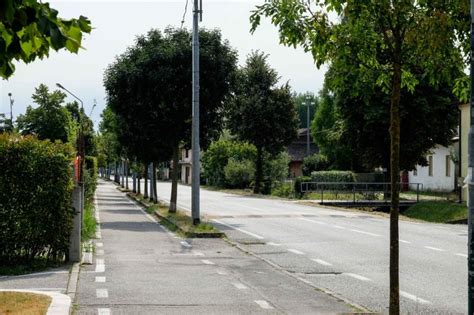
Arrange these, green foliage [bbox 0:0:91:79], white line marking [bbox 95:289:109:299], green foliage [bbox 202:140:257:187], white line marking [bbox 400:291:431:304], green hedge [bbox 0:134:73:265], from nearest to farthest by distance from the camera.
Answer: green foliage [bbox 0:0:91:79] < white line marking [bbox 95:289:109:299] < white line marking [bbox 400:291:431:304] < green hedge [bbox 0:134:73:265] < green foliage [bbox 202:140:257:187]

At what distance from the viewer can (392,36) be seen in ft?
24.9

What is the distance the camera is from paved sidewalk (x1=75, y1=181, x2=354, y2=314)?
8492mm

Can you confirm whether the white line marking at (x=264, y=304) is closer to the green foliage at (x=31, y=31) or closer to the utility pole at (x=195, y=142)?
the green foliage at (x=31, y=31)

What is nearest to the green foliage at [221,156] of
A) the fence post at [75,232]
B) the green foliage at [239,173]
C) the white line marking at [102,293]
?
the green foliage at [239,173]

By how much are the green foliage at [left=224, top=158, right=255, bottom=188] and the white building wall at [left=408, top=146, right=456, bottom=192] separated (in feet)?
57.7

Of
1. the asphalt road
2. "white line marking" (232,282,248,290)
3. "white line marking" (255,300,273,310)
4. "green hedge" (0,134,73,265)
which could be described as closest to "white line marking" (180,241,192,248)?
the asphalt road

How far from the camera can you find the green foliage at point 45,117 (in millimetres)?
59844

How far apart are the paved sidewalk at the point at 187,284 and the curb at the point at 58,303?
190mm

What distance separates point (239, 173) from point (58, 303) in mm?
61199

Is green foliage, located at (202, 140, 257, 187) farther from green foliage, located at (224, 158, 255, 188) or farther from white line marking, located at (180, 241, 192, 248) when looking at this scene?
white line marking, located at (180, 241, 192, 248)

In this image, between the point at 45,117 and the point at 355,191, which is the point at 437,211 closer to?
the point at 355,191

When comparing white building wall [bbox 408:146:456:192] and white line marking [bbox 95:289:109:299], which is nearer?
white line marking [bbox 95:289:109:299]

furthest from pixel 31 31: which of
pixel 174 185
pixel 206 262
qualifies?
pixel 174 185

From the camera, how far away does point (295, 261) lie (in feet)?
45.1
